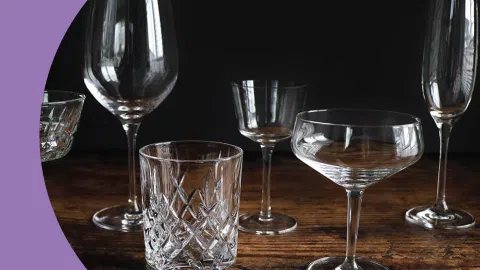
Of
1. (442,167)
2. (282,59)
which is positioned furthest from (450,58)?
(282,59)

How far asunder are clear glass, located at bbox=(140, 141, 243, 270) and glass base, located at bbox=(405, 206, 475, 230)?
320 mm

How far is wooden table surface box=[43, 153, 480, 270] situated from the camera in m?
0.81

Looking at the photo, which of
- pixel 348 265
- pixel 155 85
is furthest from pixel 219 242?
pixel 155 85

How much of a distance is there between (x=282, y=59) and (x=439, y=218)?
0.47m

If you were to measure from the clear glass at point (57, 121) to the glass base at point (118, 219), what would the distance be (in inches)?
5.9

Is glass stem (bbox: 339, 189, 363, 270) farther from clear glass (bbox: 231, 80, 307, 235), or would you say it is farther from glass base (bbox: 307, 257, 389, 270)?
clear glass (bbox: 231, 80, 307, 235)

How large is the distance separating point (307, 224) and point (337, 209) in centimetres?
8

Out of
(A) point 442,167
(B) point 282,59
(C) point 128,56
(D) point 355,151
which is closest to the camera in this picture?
(D) point 355,151

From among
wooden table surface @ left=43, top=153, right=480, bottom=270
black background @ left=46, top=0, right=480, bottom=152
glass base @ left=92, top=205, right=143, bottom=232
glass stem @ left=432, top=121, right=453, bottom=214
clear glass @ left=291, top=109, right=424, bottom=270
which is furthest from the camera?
black background @ left=46, top=0, right=480, bottom=152

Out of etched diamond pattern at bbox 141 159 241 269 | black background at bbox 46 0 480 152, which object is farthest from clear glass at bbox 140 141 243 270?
black background at bbox 46 0 480 152

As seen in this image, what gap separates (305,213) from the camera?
97 centimetres

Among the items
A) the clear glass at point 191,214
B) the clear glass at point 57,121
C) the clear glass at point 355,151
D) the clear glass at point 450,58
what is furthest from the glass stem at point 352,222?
the clear glass at point 57,121

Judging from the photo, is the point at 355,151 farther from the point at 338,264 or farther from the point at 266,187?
the point at 266,187

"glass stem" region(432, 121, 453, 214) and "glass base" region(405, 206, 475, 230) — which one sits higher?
"glass stem" region(432, 121, 453, 214)
